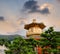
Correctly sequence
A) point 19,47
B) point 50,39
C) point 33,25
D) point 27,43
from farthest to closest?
1. point 33,25
2. point 50,39
3. point 27,43
4. point 19,47

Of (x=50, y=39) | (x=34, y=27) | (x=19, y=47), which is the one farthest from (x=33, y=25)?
(x=19, y=47)

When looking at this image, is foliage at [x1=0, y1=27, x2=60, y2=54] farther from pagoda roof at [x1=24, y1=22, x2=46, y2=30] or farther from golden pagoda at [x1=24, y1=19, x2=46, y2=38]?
pagoda roof at [x1=24, y1=22, x2=46, y2=30]

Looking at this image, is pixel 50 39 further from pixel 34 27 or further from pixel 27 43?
pixel 34 27

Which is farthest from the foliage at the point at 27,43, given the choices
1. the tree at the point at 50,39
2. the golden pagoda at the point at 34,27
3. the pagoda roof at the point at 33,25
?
the pagoda roof at the point at 33,25

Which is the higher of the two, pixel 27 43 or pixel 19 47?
pixel 27 43

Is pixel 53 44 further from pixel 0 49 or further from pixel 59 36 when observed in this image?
pixel 0 49

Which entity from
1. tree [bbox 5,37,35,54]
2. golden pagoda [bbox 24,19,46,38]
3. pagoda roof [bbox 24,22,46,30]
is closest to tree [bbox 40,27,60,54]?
tree [bbox 5,37,35,54]

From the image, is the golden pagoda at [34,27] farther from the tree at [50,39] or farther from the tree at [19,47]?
the tree at [19,47]

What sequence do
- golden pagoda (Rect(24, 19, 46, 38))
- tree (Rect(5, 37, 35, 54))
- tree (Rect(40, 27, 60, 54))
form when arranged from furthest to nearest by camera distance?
golden pagoda (Rect(24, 19, 46, 38)) < tree (Rect(40, 27, 60, 54)) < tree (Rect(5, 37, 35, 54))

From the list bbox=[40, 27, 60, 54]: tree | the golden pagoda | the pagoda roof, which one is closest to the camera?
bbox=[40, 27, 60, 54]: tree

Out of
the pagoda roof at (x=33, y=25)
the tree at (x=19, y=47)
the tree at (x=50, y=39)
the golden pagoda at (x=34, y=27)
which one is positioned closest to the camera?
the tree at (x=19, y=47)

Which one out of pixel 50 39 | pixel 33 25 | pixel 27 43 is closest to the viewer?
pixel 27 43

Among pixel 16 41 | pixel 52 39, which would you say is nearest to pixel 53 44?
pixel 52 39

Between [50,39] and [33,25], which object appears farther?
[33,25]
